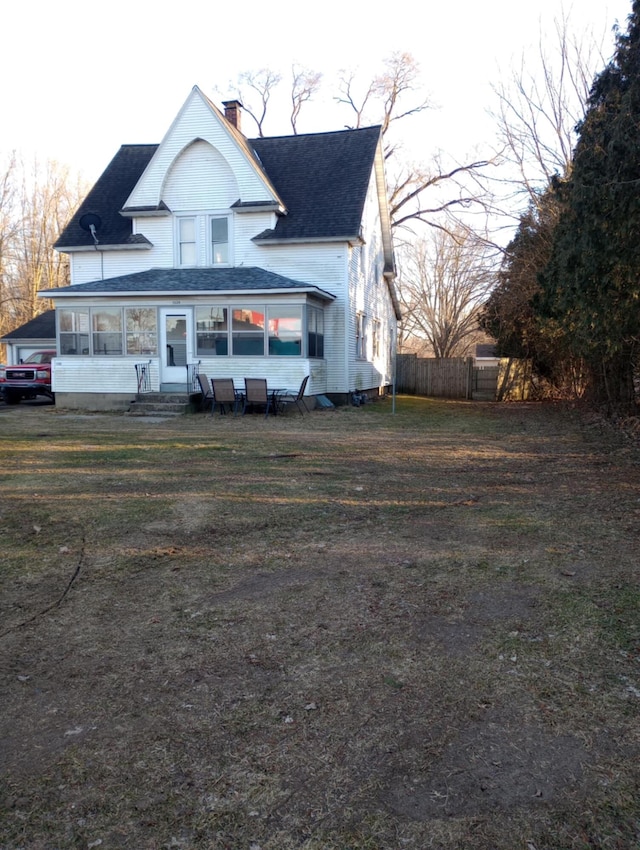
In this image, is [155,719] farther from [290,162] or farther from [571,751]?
[290,162]

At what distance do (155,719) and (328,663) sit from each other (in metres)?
0.97

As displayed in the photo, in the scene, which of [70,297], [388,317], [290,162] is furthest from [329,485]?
[388,317]

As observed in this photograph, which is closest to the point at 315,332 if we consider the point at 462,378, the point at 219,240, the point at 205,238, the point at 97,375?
the point at 219,240

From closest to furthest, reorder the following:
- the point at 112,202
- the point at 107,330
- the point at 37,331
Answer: the point at 107,330
the point at 112,202
the point at 37,331

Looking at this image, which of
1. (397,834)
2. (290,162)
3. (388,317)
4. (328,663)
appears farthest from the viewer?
(388,317)

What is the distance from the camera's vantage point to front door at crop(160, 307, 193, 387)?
1823 cm

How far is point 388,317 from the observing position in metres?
27.8

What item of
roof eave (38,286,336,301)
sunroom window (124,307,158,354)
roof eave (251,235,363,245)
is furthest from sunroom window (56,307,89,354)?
roof eave (251,235,363,245)

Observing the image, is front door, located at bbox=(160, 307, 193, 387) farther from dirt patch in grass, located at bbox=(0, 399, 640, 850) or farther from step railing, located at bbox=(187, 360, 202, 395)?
dirt patch in grass, located at bbox=(0, 399, 640, 850)

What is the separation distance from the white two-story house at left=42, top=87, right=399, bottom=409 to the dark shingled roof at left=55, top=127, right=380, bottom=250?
0.18 ft

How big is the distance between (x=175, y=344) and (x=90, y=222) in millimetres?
5554

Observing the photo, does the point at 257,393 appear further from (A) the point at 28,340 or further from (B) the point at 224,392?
(A) the point at 28,340

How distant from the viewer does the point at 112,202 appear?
849 inches

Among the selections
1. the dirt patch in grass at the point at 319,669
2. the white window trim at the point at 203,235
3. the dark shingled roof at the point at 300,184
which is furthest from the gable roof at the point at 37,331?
the dirt patch in grass at the point at 319,669
